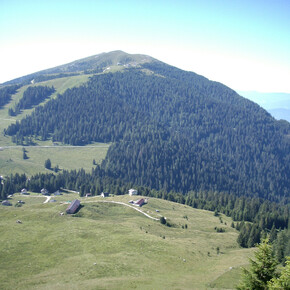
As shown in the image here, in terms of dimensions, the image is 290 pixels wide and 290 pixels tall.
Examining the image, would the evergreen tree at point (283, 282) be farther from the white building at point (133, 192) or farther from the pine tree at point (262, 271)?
the white building at point (133, 192)

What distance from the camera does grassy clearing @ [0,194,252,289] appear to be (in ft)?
168

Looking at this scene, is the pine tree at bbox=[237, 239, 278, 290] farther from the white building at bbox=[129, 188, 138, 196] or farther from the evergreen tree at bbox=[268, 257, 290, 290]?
the white building at bbox=[129, 188, 138, 196]

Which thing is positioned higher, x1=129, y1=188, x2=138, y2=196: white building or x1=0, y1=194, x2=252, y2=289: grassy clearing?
x1=0, y1=194, x2=252, y2=289: grassy clearing

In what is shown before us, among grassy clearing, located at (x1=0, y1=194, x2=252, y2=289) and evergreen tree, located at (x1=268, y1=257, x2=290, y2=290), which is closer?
evergreen tree, located at (x1=268, y1=257, x2=290, y2=290)

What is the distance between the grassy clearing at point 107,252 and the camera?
168ft

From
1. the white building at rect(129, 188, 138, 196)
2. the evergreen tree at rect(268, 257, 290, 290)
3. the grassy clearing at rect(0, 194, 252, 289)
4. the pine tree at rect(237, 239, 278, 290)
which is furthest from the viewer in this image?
the white building at rect(129, 188, 138, 196)

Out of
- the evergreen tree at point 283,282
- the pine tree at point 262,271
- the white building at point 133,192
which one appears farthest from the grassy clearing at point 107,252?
the white building at point 133,192

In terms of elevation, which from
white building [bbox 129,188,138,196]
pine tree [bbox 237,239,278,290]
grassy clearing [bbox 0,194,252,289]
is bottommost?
white building [bbox 129,188,138,196]

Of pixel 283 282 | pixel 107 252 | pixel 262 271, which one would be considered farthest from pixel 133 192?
pixel 283 282

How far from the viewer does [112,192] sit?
153375 millimetres

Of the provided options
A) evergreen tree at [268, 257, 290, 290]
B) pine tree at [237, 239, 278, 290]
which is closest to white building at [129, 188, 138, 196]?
pine tree at [237, 239, 278, 290]

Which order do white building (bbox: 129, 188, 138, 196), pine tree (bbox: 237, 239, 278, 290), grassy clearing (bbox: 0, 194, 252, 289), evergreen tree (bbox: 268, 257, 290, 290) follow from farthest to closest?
white building (bbox: 129, 188, 138, 196), grassy clearing (bbox: 0, 194, 252, 289), pine tree (bbox: 237, 239, 278, 290), evergreen tree (bbox: 268, 257, 290, 290)

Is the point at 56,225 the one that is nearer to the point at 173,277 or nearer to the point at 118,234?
the point at 118,234

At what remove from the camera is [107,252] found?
216ft
